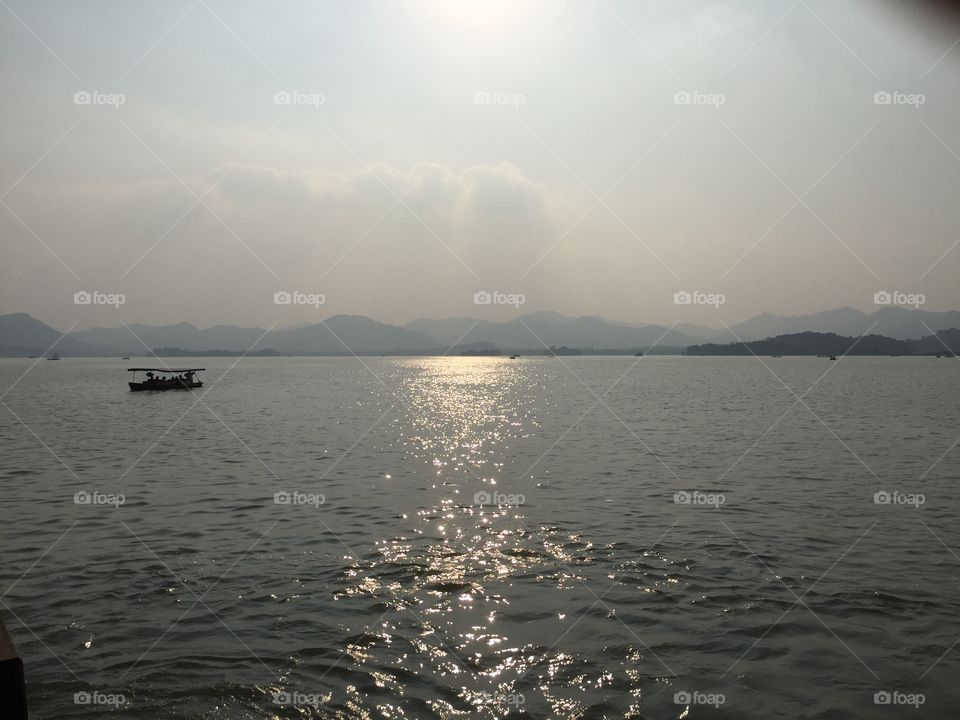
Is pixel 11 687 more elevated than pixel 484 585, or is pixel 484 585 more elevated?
pixel 484 585

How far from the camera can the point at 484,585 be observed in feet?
45.5

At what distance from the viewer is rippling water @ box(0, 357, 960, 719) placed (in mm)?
9500

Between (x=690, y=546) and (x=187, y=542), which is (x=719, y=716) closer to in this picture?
(x=690, y=546)

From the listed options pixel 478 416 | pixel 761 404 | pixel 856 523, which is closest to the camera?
pixel 856 523

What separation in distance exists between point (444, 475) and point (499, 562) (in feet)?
41.9

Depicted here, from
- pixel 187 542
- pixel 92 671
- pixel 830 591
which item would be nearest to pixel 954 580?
pixel 830 591

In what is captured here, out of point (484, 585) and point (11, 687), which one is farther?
point (484, 585)

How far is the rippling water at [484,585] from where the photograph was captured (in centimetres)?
950

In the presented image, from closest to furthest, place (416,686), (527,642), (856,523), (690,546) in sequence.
Answer: (416,686) < (527,642) < (690,546) < (856,523)

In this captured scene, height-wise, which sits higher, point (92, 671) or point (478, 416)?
point (478, 416)

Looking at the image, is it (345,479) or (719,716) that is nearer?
(719,716)

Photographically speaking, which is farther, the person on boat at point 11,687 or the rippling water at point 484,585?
the rippling water at point 484,585

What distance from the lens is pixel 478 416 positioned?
5731cm

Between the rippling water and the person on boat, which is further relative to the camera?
the rippling water
